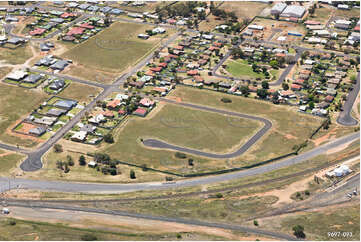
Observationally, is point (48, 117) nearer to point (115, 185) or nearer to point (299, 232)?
point (115, 185)

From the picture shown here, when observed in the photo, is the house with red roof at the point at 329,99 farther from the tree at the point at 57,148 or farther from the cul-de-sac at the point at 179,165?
the tree at the point at 57,148

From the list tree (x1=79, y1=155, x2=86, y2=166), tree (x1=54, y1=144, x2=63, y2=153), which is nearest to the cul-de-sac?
tree (x1=79, y1=155, x2=86, y2=166)

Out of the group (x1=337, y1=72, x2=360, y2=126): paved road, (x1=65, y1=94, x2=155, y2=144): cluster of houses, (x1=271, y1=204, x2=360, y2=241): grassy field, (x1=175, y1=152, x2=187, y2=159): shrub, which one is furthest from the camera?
(x1=337, y1=72, x2=360, y2=126): paved road

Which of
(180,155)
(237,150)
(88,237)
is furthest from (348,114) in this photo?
(88,237)

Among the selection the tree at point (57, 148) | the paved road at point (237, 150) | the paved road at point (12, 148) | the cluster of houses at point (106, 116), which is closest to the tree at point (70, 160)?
the tree at point (57, 148)

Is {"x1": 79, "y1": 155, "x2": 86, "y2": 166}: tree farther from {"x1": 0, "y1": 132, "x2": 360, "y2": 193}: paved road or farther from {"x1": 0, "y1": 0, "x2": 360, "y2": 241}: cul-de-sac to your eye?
{"x1": 0, "y1": 132, "x2": 360, "y2": 193}: paved road

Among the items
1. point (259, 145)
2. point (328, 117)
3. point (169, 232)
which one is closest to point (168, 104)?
point (259, 145)
